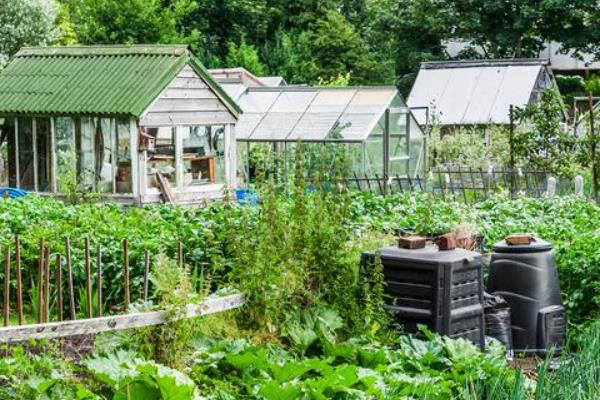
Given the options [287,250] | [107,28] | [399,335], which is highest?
[107,28]

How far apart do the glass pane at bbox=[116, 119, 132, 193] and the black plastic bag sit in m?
14.2

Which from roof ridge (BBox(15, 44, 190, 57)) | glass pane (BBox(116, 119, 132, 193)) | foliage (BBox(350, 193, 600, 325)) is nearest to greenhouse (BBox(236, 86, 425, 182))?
roof ridge (BBox(15, 44, 190, 57))

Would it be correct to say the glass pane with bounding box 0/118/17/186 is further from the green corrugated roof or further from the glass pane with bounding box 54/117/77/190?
the glass pane with bounding box 54/117/77/190

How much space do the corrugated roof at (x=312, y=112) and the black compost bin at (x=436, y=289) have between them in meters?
16.3

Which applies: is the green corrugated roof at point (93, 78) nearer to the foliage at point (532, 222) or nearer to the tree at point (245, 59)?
the foliage at point (532, 222)

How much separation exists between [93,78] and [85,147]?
4.33ft

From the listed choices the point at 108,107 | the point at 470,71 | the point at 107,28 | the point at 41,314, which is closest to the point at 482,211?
the point at 41,314

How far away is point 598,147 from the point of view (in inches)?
839

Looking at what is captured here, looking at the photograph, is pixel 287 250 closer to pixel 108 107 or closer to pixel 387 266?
pixel 387 266

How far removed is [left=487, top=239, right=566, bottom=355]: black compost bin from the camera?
31.6 feet

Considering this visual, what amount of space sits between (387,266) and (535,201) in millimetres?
7406

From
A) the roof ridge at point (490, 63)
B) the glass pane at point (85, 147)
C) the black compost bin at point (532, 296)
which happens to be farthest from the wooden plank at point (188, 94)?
the roof ridge at point (490, 63)

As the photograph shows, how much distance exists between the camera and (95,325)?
733 centimetres

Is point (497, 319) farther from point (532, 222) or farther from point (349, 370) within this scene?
point (532, 222)
